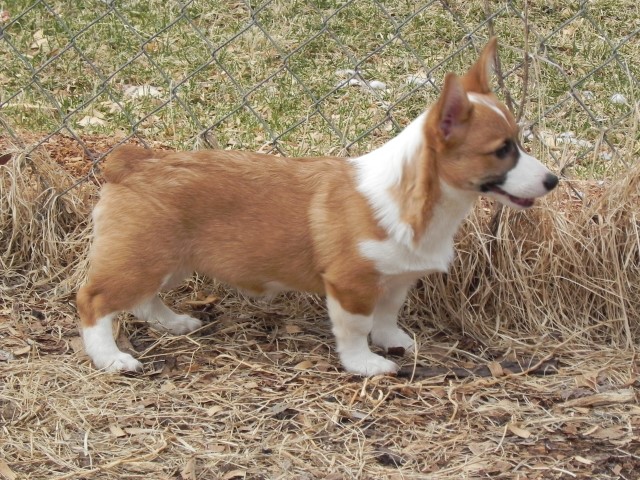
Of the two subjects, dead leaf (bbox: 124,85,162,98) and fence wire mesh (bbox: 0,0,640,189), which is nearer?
fence wire mesh (bbox: 0,0,640,189)

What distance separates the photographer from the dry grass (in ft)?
10.3

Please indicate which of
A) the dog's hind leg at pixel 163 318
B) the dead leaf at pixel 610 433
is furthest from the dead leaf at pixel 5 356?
the dead leaf at pixel 610 433

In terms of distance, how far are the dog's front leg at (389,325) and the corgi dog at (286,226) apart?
0.04 m

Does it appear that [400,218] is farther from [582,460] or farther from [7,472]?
[7,472]

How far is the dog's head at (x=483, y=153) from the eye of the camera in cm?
329

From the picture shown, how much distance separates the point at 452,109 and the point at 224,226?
3.05 feet

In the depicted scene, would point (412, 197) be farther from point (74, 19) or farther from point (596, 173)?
point (74, 19)

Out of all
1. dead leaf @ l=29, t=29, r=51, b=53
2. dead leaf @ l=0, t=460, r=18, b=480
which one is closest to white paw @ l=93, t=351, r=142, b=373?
dead leaf @ l=0, t=460, r=18, b=480

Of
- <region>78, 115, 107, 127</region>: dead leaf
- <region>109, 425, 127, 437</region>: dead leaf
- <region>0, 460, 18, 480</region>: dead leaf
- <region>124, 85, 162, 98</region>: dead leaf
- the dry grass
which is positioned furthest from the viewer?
<region>124, 85, 162, 98</region>: dead leaf

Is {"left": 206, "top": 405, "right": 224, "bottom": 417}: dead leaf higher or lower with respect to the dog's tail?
lower

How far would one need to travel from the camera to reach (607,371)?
365 cm

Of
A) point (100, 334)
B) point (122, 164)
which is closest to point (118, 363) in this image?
point (100, 334)

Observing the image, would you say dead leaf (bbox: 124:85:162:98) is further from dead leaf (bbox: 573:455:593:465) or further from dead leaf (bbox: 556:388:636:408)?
dead leaf (bbox: 573:455:593:465)

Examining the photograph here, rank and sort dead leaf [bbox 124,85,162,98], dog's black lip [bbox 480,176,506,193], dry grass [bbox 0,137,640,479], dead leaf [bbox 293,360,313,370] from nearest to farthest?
1. dry grass [bbox 0,137,640,479]
2. dog's black lip [bbox 480,176,506,193]
3. dead leaf [bbox 293,360,313,370]
4. dead leaf [bbox 124,85,162,98]
